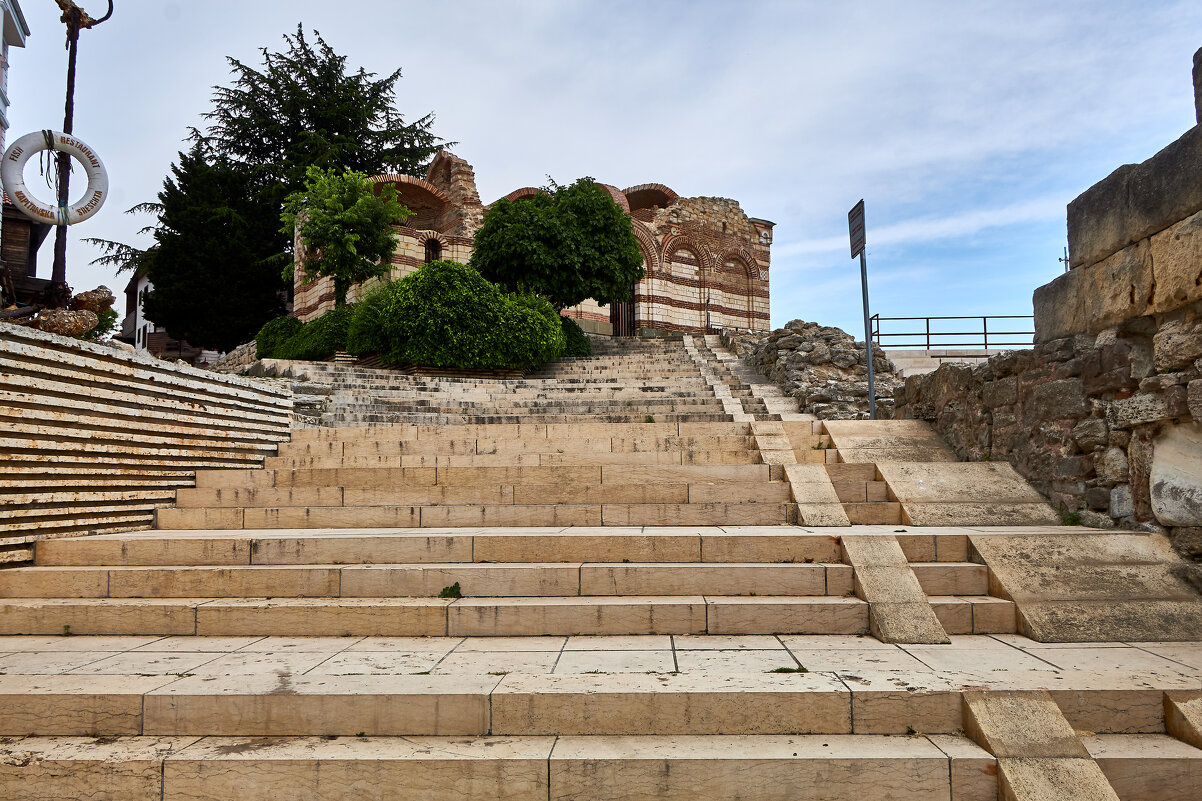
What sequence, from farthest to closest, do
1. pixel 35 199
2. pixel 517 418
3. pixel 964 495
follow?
1. pixel 517 418
2. pixel 35 199
3. pixel 964 495

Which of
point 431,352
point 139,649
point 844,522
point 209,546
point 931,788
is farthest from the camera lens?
point 431,352

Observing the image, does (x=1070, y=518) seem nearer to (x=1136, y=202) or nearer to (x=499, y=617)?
(x=1136, y=202)

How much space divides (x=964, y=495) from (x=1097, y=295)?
1.80m

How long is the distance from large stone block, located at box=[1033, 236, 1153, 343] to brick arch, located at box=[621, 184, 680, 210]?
929 inches

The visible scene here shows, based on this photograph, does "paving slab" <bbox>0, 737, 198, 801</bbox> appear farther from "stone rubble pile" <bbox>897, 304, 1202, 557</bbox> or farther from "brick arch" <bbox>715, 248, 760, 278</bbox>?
"brick arch" <bbox>715, 248, 760, 278</bbox>

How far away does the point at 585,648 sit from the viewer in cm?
383

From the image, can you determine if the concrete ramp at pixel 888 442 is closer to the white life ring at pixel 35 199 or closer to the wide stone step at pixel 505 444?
the wide stone step at pixel 505 444

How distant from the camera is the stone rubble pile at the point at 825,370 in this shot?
472 inches

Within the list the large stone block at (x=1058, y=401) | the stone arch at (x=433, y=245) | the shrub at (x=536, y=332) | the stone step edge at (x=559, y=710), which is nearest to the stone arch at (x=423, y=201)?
the stone arch at (x=433, y=245)

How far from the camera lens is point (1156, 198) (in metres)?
4.64

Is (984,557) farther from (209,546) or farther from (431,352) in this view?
(431,352)

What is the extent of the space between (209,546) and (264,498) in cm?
142

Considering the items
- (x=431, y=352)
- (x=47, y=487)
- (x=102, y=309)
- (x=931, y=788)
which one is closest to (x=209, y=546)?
(x=47, y=487)

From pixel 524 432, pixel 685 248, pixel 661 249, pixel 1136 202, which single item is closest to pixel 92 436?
pixel 524 432
